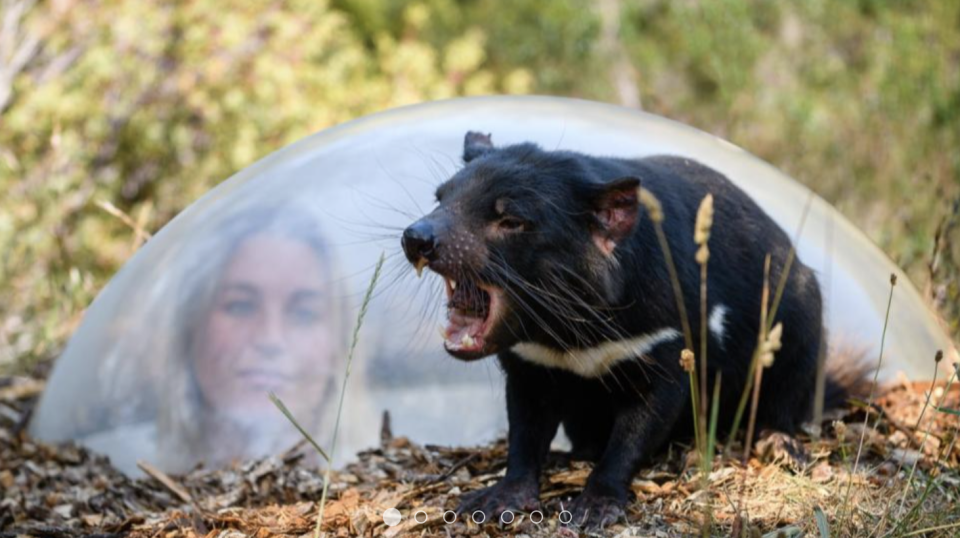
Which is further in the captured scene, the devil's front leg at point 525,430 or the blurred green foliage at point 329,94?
the blurred green foliage at point 329,94

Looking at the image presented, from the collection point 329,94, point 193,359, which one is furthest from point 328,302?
point 329,94

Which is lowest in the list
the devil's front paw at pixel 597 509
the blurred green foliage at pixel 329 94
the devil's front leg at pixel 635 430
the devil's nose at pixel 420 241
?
the devil's front paw at pixel 597 509

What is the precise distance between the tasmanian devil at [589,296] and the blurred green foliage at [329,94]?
1.79 m

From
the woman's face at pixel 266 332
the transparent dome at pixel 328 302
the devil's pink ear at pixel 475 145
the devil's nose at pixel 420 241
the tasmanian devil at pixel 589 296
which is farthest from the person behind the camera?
the woman's face at pixel 266 332

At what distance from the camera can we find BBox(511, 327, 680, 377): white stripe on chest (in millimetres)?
3086

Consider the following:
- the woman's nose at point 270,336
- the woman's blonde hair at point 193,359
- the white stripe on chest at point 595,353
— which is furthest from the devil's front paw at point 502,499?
the woman's nose at point 270,336

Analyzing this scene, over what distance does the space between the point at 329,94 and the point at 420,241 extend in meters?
7.07

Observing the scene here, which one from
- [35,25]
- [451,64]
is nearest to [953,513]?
[35,25]

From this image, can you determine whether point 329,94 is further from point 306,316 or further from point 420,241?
point 420,241

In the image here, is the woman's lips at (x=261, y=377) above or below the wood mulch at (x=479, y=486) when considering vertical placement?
above

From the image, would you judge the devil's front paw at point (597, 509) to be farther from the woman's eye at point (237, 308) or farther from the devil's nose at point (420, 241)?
the woman's eye at point (237, 308)

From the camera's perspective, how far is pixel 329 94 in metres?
9.67

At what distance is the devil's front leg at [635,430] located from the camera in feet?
10.1

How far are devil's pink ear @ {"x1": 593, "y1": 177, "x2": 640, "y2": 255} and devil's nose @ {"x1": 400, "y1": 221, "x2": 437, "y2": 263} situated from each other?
409mm
